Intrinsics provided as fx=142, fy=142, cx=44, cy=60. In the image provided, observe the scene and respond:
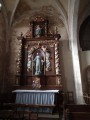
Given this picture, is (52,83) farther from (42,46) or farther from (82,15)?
(82,15)

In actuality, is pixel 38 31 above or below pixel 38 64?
above

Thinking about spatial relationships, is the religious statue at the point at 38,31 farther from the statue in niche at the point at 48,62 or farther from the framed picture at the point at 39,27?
the statue in niche at the point at 48,62

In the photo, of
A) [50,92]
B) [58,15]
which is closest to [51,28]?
[58,15]

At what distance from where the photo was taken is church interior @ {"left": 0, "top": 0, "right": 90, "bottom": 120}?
9086 mm

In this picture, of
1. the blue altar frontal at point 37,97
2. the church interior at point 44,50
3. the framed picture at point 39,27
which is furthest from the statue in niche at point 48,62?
the blue altar frontal at point 37,97

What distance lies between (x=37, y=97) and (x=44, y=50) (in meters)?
3.47

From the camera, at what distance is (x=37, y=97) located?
25.8ft

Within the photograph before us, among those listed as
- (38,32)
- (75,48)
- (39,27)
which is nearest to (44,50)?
(38,32)

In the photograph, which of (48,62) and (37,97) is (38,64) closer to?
(48,62)

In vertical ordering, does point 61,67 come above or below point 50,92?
above

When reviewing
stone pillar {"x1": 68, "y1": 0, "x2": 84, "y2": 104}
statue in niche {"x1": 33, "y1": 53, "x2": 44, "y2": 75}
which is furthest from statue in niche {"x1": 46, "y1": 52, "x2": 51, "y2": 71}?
stone pillar {"x1": 68, "y1": 0, "x2": 84, "y2": 104}

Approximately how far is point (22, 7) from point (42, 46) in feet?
11.8

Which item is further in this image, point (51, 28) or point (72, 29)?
point (51, 28)

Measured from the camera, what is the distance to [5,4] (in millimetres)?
10531
